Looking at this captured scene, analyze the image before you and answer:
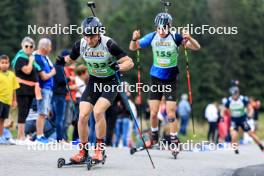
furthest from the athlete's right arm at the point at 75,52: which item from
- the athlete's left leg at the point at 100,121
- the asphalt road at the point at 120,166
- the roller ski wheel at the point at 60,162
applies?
the asphalt road at the point at 120,166

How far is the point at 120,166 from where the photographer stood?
1127cm

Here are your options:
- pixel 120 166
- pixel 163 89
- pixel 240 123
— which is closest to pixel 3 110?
pixel 163 89

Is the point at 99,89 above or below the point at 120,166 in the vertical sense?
above

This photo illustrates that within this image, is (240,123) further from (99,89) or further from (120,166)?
(99,89)

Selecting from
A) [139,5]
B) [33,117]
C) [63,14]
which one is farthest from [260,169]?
[139,5]

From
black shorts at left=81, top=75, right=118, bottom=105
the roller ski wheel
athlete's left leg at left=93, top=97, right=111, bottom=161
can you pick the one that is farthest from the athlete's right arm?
the roller ski wheel

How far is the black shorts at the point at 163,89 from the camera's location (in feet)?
43.8

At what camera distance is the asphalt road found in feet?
32.9

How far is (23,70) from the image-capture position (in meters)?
14.3

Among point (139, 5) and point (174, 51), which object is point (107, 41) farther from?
point (139, 5)

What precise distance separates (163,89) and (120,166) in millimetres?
2732

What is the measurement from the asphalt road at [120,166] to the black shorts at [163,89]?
4.15 ft

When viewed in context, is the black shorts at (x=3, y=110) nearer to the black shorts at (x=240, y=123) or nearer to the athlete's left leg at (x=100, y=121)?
the athlete's left leg at (x=100, y=121)

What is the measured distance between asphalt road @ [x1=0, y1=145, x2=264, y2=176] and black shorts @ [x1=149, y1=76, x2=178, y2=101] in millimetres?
1264
